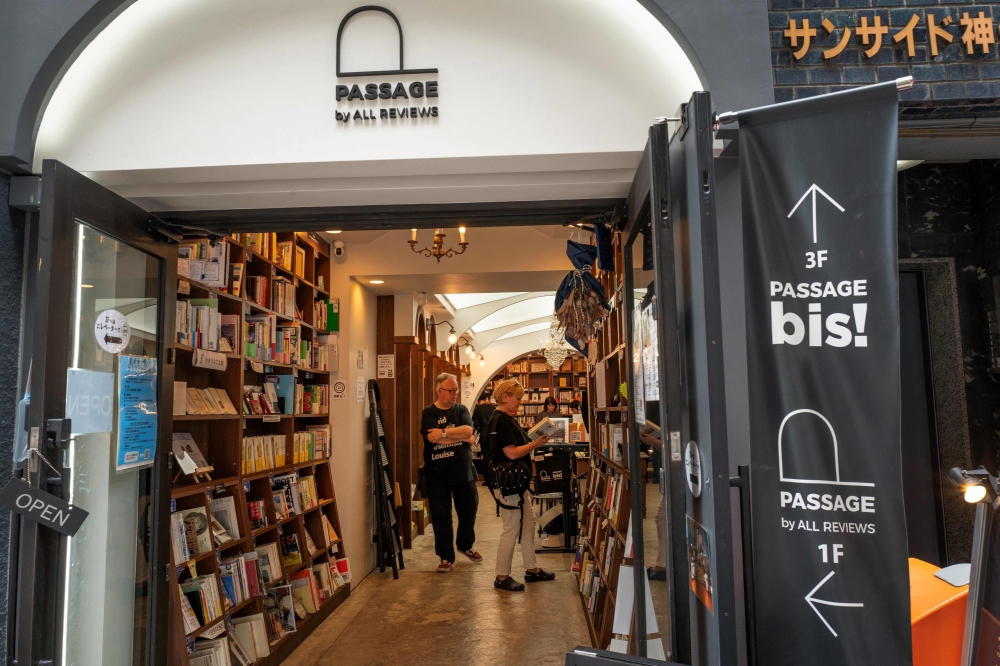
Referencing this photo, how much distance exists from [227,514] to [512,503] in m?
2.73

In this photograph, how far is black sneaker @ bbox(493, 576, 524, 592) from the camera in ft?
20.7

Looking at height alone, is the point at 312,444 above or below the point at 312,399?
below

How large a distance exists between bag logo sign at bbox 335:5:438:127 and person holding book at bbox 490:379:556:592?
3794 millimetres

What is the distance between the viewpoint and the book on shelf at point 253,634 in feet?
13.9

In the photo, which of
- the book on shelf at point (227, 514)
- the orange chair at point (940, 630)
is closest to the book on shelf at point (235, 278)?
the book on shelf at point (227, 514)

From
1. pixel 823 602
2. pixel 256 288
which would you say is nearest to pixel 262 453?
pixel 256 288

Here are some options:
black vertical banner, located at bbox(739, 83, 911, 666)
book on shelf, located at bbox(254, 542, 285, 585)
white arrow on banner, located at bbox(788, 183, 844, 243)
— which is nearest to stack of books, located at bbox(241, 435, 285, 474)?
book on shelf, located at bbox(254, 542, 285, 585)

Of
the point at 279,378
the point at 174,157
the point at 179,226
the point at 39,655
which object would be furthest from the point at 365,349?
the point at 39,655

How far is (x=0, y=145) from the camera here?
8.66ft

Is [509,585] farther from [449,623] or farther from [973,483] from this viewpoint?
[973,483]

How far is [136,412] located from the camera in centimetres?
297

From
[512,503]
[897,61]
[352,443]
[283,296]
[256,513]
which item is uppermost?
[897,61]

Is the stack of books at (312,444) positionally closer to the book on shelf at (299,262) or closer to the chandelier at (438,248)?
the book on shelf at (299,262)

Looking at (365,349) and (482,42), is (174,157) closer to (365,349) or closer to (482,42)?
(482,42)
